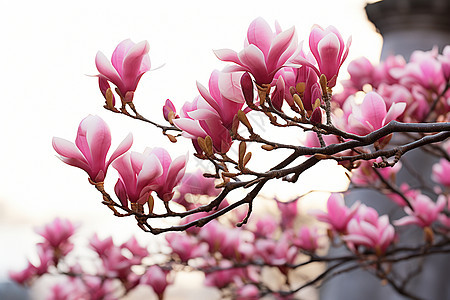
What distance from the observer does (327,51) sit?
66 cm

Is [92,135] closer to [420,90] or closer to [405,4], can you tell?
[420,90]

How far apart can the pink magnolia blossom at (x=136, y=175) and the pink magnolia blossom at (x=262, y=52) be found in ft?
0.46

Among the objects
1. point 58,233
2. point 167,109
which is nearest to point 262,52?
point 167,109

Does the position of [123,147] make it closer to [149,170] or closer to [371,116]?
[149,170]

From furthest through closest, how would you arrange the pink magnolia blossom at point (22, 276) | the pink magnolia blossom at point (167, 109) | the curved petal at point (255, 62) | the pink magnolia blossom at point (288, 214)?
the pink magnolia blossom at point (288, 214) → the pink magnolia blossom at point (22, 276) → the pink magnolia blossom at point (167, 109) → the curved petal at point (255, 62)

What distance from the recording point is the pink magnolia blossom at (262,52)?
61 cm

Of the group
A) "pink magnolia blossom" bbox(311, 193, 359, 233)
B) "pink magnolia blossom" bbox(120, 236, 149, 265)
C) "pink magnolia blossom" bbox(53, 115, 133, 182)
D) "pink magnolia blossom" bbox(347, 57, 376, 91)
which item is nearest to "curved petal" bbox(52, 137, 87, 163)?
"pink magnolia blossom" bbox(53, 115, 133, 182)

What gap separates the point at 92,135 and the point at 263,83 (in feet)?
0.66

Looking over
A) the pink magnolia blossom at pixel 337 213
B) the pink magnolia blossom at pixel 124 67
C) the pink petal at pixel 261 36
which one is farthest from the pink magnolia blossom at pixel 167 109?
the pink magnolia blossom at pixel 337 213

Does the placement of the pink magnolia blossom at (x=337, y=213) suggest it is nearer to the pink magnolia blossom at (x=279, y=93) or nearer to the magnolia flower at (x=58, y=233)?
the pink magnolia blossom at (x=279, y=93)

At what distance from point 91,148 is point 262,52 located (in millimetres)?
221

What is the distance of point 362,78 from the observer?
1.74 meters

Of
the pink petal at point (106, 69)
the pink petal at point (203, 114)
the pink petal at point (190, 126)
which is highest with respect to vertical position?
the pink petal at point (106, 69)

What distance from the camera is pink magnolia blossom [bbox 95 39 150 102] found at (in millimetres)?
680
